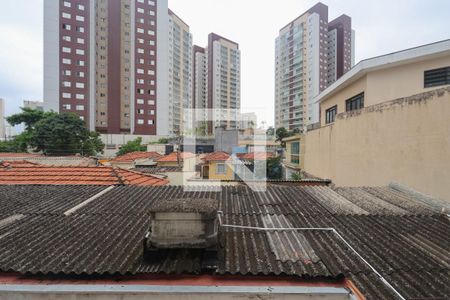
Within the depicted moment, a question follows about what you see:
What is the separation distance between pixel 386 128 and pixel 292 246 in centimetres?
672

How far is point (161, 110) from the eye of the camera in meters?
50.0

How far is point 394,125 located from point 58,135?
33.7 meters

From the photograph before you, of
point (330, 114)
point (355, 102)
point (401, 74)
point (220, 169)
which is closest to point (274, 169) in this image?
point (220, 169)

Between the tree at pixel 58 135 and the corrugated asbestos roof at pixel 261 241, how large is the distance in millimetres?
27831

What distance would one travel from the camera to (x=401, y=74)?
9875mm

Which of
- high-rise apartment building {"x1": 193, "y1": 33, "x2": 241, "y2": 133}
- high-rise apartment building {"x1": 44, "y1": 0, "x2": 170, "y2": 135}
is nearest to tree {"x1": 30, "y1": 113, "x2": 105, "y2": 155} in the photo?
high-rise apartment building {"x1": 44, "y1": 0, "x2": 170, "y2": 135}

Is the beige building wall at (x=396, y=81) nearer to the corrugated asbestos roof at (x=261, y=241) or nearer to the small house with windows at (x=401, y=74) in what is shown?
the small house with windows at (x=401, y=74)

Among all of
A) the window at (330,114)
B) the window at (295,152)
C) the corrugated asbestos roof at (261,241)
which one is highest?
the window at (330,114)

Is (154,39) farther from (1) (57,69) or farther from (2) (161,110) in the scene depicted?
(1) (57,69)

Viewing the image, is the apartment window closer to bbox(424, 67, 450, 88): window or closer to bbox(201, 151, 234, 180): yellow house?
bbox(424, 67, 450, 88): window

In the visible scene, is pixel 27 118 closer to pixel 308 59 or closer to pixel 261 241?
pixel 261 241

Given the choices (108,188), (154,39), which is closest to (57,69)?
(154,39)

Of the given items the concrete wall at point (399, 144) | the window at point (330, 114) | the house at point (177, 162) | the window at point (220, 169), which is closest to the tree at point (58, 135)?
the house at point (177, 162)

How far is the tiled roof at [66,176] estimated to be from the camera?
7.22m
